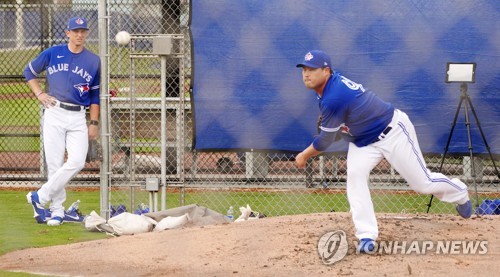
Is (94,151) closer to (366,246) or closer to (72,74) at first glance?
(72,74)

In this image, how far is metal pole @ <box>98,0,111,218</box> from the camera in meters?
9.11

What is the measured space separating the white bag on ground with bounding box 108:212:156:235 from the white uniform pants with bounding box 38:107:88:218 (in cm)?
85

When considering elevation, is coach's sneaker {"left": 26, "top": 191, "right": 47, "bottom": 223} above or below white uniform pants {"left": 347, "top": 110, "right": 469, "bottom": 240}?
below

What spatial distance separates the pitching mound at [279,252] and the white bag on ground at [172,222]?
13.4 inches

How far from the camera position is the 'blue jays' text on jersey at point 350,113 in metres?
6.98

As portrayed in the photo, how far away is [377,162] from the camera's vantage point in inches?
284

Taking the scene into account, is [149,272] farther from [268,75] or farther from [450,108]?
[450,108]

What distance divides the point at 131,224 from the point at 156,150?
2.21m

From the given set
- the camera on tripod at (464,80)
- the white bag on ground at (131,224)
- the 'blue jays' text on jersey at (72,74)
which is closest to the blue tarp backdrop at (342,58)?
the camera on tripod at (464,80)

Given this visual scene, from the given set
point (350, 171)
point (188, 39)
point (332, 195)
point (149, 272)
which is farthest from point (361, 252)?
point (332, 195)

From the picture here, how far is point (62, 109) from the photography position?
9.33 m

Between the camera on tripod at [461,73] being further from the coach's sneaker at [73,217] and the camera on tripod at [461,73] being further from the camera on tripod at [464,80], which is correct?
the coach's sneaker at [73,217]

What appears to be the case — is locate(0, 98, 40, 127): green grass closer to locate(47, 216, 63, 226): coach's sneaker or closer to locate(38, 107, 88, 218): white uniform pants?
locate(38, 107, 88, 218): white uniform pants

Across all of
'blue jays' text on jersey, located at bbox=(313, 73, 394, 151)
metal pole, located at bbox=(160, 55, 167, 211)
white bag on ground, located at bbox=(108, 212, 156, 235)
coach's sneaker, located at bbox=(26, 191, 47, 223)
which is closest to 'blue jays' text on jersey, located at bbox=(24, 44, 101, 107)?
metal pole, located at bbox=(160, 55, 167, 211)
